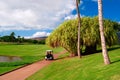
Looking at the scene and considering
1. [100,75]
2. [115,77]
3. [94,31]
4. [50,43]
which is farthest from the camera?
[50,43]

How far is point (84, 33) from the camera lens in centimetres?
3284

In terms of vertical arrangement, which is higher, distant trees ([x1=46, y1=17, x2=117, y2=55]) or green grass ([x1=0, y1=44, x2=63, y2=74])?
distant trees ([x1=46, y1=17, x2=117, y2=55])

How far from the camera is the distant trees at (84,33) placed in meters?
32.4

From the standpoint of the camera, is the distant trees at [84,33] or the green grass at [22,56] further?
the distant trees at [84,33]

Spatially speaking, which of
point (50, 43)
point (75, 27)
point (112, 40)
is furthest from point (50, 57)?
point (112, 40)

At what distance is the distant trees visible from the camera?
3241 centimetres

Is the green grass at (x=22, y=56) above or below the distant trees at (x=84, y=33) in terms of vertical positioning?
below

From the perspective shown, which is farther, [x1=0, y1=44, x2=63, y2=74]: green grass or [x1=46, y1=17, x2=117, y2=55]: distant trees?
[x1=46, y1=17, x2=117, y2=55]: distant trees

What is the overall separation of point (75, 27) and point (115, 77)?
19491 mm

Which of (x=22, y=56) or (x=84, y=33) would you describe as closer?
(x=84, y=33)

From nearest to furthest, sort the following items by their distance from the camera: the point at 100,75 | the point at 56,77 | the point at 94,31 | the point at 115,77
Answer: the point at 115,77 < the point at 100,75 < the point at 56,77 < the point at 94,31

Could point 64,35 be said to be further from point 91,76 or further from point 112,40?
point 91,76

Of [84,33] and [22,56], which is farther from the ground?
[84,33]

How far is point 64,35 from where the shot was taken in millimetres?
33219
